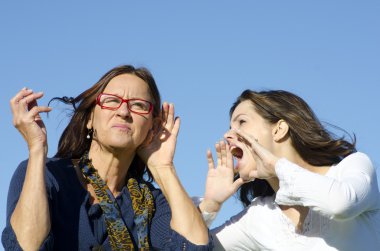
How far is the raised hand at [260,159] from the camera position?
22.9 feet

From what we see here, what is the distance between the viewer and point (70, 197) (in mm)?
7117

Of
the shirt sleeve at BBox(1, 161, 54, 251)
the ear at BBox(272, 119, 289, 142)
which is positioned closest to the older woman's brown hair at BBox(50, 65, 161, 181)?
the shirt sleeve at BBox(1, 161, 54, 251)

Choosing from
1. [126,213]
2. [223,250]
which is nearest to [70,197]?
[126,213]

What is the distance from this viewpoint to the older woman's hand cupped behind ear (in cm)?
764

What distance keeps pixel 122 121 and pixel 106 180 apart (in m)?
0.58

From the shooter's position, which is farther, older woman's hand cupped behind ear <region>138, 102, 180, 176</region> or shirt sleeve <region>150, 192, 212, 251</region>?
older woman's hand cupped behind ear <region>138, 102, 180, 176</region>

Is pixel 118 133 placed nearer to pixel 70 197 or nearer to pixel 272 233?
pixel 70 197

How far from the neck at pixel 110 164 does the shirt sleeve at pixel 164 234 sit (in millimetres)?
424

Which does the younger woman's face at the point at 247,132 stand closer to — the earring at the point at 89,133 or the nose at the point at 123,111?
the nose at the point at 123,111

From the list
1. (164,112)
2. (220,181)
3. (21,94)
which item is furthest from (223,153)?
(21,94)

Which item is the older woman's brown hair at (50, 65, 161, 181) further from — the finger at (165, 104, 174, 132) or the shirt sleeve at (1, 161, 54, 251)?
the shirt sleeve at (1, 161, 54, 251)

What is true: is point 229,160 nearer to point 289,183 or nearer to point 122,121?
point 122,121

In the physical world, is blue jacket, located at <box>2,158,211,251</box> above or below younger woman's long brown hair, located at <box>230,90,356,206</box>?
below

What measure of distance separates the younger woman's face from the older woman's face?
84cm
